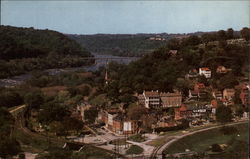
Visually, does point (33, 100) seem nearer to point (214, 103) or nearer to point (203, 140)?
point (214, 103)

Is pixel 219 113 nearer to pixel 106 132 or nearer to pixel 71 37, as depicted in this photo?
pixel 106 132

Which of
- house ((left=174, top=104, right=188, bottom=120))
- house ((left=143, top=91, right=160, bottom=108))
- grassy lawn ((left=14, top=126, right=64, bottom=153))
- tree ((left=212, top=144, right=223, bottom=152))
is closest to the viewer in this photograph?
tree ((left=212, top=144, right=223, bottom=152))

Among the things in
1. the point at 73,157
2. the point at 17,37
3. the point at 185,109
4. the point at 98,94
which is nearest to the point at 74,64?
the point at 17,37

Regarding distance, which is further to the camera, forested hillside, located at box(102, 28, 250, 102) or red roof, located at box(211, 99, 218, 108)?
forested hillside, located at box(102, 28, 250, 102)

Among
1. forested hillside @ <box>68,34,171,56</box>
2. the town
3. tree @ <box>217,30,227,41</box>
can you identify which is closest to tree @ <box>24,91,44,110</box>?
the town

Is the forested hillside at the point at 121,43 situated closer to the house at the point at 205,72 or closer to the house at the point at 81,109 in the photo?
the house at the point at 205,72

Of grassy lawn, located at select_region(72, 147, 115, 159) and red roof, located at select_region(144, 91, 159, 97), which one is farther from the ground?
red roof, located at select_region(144, 91, 159, 97)

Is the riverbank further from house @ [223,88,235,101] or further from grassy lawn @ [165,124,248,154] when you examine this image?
house @ [223,88,235,101]
